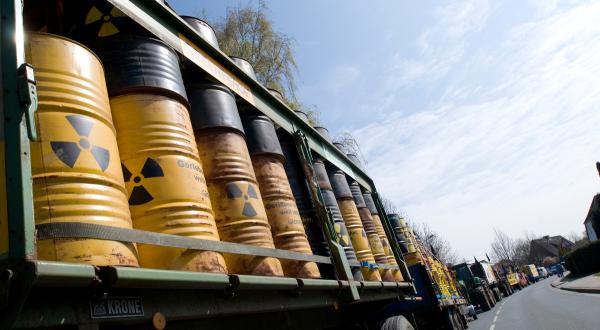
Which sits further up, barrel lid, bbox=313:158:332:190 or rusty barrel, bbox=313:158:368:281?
barrel lid, bbox=313:158:332:190

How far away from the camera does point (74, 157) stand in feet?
6.00

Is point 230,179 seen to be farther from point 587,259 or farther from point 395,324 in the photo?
point 587,259

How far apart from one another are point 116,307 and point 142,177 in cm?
76

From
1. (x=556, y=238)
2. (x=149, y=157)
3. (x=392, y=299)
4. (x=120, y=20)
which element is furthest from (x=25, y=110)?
(x=556, y=238)

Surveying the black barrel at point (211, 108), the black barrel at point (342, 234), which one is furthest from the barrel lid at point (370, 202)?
the black barrel at point (211, 108)

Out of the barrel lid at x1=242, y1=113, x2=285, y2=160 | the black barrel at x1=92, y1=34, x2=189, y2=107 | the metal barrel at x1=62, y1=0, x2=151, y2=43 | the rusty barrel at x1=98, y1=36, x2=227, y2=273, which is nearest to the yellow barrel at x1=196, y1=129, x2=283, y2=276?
the rusty barrel at x1=98, y1=36, x2=227, y2=273

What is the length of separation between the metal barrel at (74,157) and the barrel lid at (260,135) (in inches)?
65.6

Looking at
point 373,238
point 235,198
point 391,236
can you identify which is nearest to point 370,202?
point 391,236

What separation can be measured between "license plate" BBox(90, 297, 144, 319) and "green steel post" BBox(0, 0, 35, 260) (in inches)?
12.9

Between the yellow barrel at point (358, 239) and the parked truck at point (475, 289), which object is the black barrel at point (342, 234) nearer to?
the yellow barrel at point (358, 239)

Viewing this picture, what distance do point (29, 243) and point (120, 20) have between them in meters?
1.72

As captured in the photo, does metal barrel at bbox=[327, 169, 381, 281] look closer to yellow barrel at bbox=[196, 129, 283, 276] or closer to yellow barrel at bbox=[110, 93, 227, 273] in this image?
yellow barrel at bbox=[196, 129, 283, 276]

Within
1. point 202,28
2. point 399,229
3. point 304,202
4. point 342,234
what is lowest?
point 342,234

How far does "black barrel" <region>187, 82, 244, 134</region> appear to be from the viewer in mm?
3127
